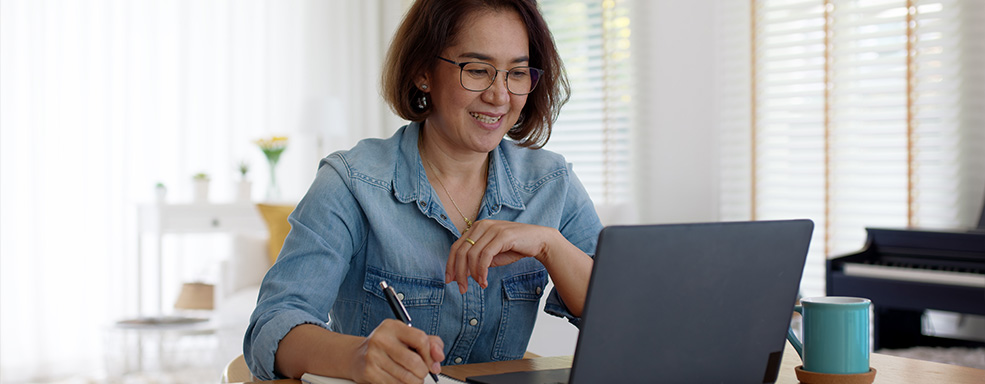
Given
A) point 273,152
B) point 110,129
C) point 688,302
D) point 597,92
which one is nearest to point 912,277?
point 597,92

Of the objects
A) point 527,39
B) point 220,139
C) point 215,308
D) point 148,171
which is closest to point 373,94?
point 220,139

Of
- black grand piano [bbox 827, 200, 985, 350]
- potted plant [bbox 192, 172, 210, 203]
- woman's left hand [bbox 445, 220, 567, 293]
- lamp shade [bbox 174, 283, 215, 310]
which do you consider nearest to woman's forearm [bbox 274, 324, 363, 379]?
woman's left hand [bbox 445, 220, 567, 293]

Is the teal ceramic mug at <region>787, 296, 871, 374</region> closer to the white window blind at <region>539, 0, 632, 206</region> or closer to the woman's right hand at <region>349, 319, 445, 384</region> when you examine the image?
the woman's right hand at <region>349, 319, 445, 384</region>

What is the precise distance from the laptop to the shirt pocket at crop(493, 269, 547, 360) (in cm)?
41

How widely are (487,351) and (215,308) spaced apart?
2.48 meters

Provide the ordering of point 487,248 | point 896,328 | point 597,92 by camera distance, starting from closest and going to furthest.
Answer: point 487,248, point 896,328, point 597,92

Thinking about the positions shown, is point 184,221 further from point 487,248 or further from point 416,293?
point 487,248

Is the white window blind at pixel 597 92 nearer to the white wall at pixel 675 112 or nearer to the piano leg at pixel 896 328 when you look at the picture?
the white wall at pixel 675 112

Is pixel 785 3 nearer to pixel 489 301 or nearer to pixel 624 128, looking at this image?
pixel 624 128

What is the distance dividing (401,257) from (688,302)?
535 mm

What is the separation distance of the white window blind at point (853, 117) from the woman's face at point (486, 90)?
2.36 metres

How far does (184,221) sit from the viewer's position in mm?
A: 3812

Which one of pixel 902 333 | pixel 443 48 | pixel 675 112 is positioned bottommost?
pixel 902 333

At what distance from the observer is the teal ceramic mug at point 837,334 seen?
877 mm
